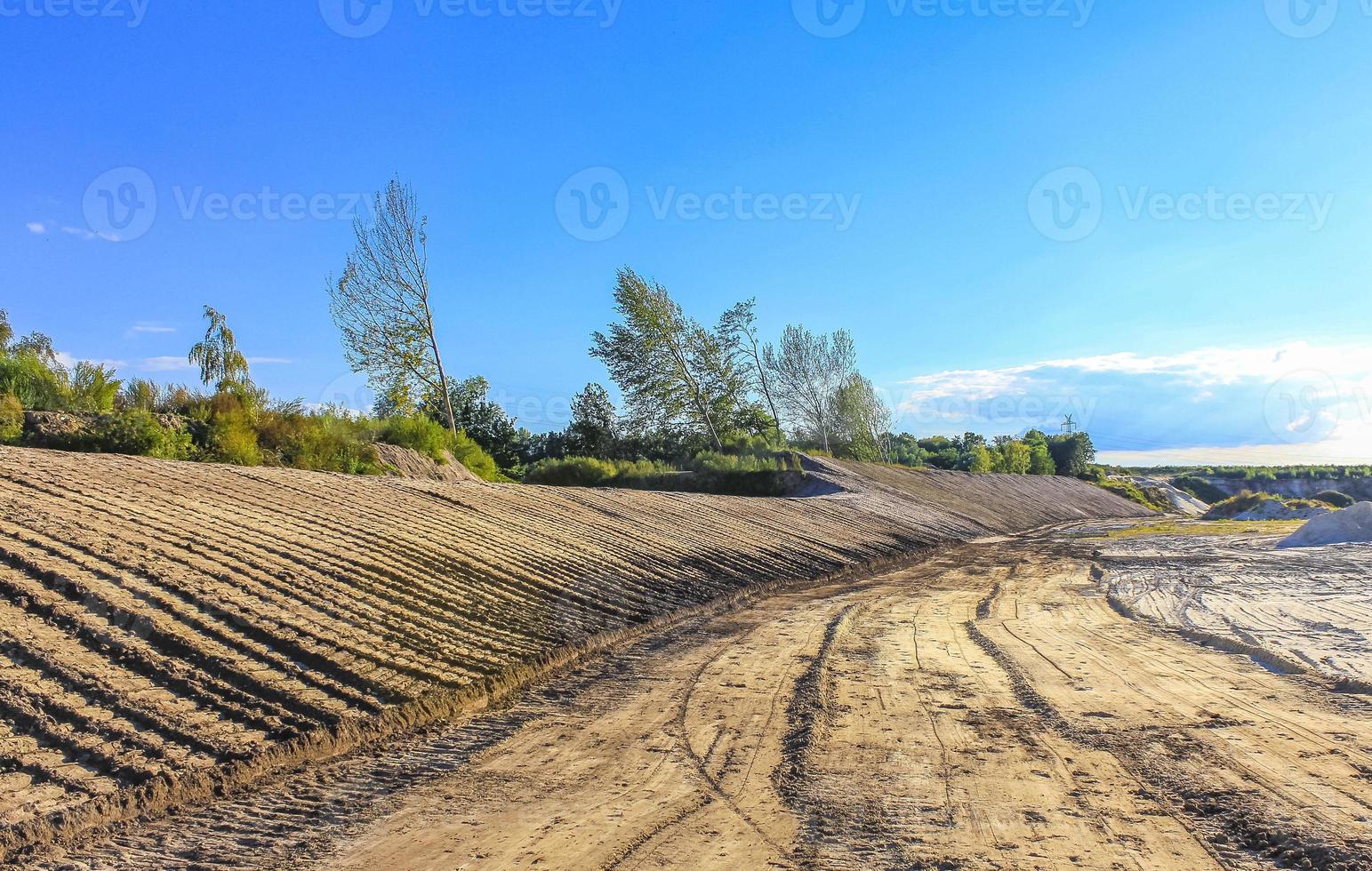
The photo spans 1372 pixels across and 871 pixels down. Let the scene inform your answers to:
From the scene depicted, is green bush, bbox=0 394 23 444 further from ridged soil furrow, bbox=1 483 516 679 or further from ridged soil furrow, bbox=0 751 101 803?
ridged soil furrow, bbox=0 751 101 803

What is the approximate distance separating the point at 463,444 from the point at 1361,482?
10701 centimetres

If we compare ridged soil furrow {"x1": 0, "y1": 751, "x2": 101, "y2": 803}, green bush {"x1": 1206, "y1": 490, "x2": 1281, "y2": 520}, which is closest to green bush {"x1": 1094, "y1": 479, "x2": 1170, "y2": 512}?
green bush {"x1": 1206, "y1": 490, "x2": 1281, "y2": 520}

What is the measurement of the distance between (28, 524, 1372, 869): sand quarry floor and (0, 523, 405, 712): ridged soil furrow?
0.78m

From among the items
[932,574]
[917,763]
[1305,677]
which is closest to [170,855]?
[917,763]

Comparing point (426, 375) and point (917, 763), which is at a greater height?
point (426, 375)

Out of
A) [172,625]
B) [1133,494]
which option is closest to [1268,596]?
[172,625]

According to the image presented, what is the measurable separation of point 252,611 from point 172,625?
27.7 inches

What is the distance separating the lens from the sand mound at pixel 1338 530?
2125cm

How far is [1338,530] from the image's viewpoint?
2172 cm

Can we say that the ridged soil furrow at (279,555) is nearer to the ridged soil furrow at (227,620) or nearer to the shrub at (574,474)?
the ridged soil furrow at (227,620)

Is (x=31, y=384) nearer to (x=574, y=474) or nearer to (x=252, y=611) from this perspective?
(x=252, y=611)

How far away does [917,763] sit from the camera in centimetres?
497

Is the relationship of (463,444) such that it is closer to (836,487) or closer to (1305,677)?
(836,487)

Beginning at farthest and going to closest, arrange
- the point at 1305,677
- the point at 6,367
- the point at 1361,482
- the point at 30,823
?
the point at 1361,482, the point at 6,367, the point at 1305,677, the point at 30,823
